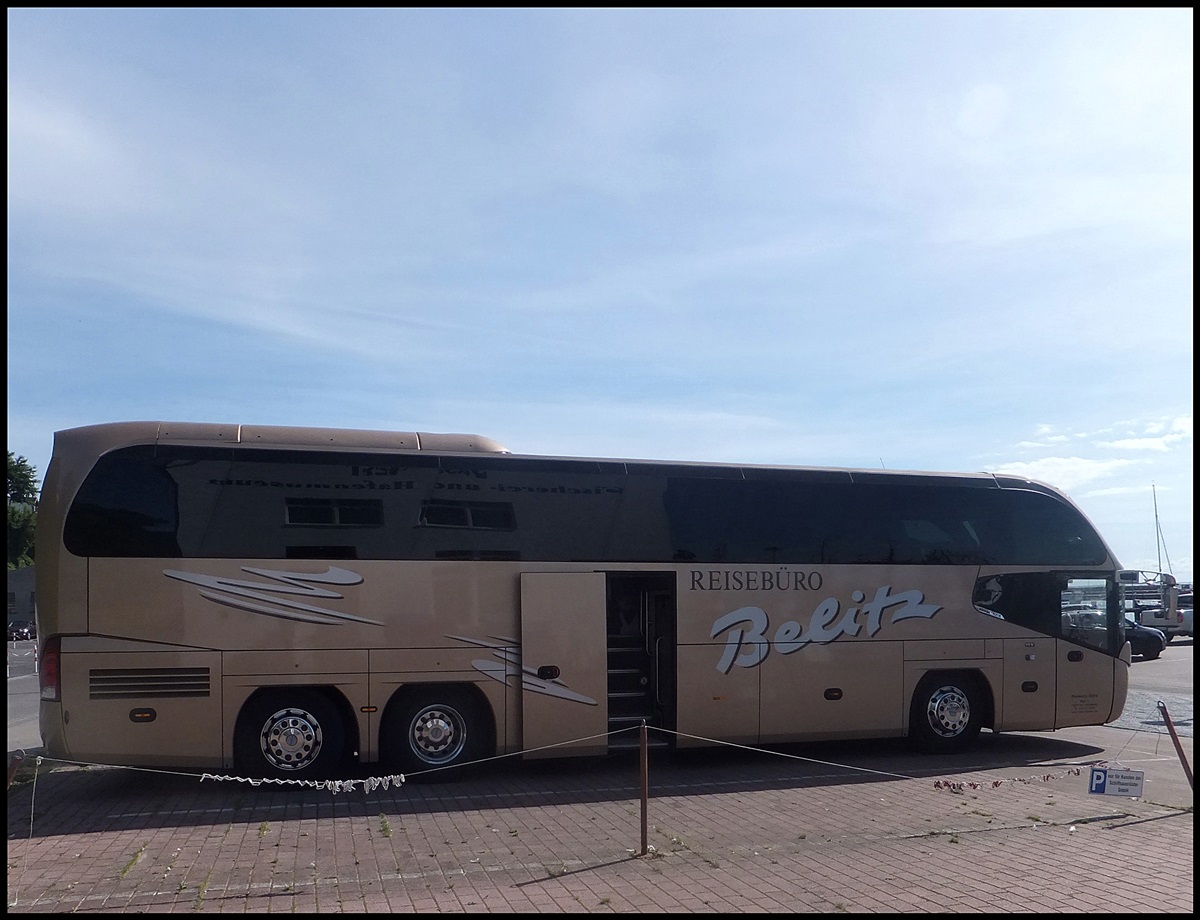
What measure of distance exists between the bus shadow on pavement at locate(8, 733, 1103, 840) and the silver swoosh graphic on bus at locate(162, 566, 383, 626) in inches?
67.5

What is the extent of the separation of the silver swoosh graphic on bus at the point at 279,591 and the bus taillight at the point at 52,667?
1.20 m

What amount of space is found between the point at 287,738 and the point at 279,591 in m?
1.53

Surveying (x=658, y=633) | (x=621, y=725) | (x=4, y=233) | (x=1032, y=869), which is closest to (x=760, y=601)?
(x=658, y=633)

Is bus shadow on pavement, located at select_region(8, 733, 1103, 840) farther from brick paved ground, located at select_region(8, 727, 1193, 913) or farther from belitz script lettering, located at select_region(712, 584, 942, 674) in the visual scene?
belitz script lettering, located at select_region(712, 584, 942, 674)

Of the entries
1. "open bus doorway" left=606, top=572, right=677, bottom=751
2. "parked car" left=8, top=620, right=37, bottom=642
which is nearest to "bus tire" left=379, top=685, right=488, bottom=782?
"open bus doorway" left=606, top=572, right=677, bottom=751

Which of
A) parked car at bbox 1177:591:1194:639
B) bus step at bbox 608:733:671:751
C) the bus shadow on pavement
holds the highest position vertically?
bus step at bbox 608:733:671:751

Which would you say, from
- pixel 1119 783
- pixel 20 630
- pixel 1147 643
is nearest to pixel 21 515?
pixel 20 630

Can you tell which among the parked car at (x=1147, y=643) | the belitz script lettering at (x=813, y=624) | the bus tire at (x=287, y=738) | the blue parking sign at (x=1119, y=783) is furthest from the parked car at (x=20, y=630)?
the blue parking sign at (x=1119, y=783)

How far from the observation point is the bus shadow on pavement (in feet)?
32.1

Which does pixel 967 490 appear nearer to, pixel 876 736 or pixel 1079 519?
pixel 1079 519

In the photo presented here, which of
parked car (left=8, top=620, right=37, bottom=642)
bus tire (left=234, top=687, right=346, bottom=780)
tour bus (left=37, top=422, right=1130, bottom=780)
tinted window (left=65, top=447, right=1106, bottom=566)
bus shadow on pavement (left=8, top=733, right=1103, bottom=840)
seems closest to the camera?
bus shadow on pavement (left=8, top=733, right=1103, bottom=840)

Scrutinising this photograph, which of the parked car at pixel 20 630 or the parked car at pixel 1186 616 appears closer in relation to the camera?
the parked car at pixel 1186 616

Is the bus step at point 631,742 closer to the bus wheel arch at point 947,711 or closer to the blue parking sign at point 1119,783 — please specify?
the bus wheel arch at point 947,711

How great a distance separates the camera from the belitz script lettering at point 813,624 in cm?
1262
